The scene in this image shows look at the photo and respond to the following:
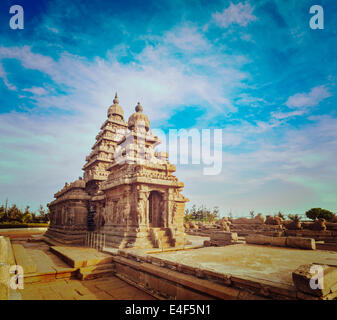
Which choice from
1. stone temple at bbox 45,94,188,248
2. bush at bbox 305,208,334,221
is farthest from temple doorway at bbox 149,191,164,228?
bush at bbox 305,208,334,221

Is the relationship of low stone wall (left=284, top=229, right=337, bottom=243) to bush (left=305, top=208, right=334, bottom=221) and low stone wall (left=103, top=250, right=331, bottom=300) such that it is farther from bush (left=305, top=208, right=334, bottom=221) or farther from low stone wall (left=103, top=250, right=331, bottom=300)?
Answer: bush (left=305, top=208, right=334, bottom=221)

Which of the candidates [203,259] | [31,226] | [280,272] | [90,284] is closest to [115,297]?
[90,284]

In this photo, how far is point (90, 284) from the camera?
7.85m

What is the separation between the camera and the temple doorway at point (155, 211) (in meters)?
14.4

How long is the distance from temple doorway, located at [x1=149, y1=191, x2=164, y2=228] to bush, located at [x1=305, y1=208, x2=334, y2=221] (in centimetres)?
2302

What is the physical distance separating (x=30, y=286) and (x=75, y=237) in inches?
410

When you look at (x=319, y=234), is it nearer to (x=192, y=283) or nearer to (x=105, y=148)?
(x=192, y=283)

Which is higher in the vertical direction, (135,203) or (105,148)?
(105,148)

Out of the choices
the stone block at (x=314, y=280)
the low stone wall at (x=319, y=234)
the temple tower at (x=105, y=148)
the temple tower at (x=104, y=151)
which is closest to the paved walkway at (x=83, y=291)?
the stone block at (x=314, y=280)

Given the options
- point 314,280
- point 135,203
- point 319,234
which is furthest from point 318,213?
point 314,280

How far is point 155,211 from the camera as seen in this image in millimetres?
14602

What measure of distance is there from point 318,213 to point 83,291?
29792mm

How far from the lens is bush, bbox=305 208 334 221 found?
26038 mm
